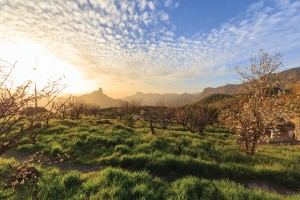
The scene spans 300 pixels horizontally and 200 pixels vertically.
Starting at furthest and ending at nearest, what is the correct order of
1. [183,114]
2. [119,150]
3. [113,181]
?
[183,114], [119,150], [113,181]

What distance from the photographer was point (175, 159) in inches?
326

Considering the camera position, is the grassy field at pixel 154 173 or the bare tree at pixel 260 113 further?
the bare tree at pixel 260 113

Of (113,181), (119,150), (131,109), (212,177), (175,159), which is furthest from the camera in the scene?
(131,109)

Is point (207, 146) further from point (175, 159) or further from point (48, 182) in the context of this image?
point (48, 182)

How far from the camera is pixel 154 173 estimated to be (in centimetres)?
774

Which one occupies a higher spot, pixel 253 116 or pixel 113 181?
pixel 253 116

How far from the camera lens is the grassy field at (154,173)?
5297 mm

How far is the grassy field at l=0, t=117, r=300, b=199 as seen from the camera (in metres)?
5.30

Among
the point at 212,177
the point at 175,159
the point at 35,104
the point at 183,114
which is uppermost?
the point at 35,104

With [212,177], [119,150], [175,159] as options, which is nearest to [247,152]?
[212,177]

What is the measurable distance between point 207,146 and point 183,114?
345 inches

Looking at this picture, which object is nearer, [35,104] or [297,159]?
[35,104]

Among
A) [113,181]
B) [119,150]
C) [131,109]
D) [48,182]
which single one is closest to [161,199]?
[113,181]

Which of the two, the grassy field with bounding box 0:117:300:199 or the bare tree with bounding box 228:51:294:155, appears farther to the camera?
the bare tree with bounding box 228:51:294:155
